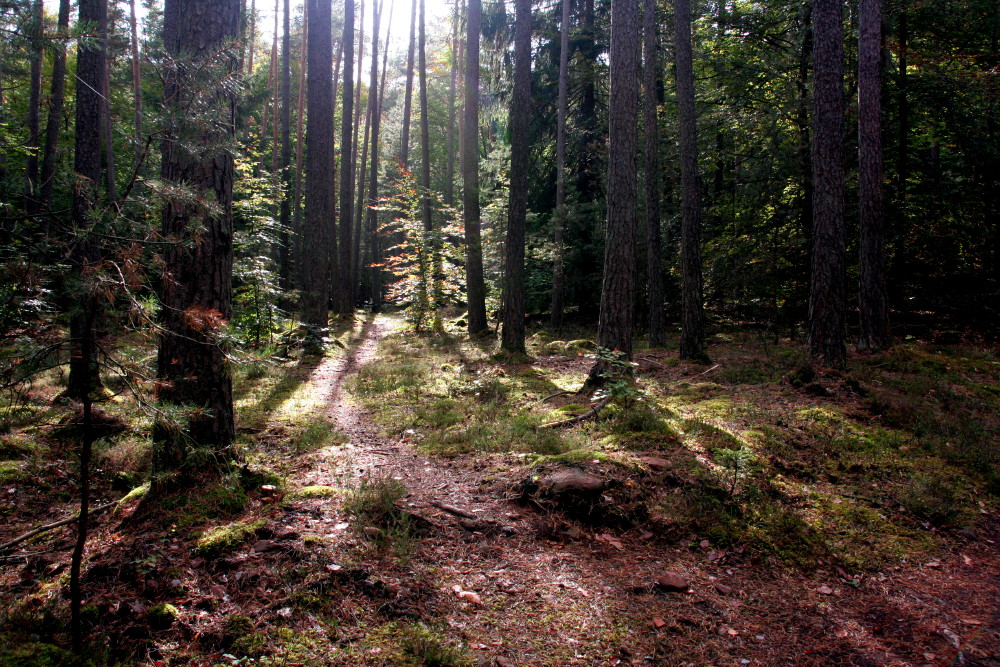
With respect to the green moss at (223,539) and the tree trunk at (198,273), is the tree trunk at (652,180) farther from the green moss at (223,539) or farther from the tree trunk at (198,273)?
the green moss at (223,539)

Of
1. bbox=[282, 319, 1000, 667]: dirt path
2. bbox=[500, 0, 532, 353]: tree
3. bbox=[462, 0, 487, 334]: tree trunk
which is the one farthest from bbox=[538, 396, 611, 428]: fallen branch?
bbox=[462, 0, 487, 334]: tree trunk

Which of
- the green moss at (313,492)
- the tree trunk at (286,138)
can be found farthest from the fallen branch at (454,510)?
the tree trunk at (286,138)

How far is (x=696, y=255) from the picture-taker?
1089cm

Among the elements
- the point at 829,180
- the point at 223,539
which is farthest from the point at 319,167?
the point at 223,539

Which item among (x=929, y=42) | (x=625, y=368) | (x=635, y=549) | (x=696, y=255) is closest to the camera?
(x=635, y=549)

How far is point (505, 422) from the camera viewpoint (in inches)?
267

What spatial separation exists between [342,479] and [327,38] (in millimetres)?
11922

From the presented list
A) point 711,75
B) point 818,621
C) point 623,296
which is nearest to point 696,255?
point 623,296

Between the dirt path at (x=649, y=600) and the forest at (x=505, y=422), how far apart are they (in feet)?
0.08

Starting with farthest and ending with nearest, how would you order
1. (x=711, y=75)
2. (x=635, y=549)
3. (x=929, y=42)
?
(x=711, y=75) → (x=929, y=42) → (x=635, y=549)

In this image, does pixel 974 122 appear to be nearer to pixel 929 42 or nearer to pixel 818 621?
pixel 929 42

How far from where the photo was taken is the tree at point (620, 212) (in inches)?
314

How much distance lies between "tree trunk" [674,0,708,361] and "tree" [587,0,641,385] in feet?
10.5

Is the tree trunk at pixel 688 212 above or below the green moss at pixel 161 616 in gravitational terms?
above
